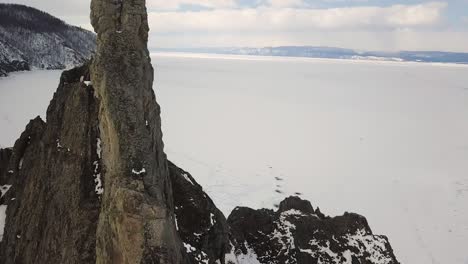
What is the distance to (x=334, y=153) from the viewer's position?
3897 cm

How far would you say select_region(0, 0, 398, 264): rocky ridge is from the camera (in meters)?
7.57

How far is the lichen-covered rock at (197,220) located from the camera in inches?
449

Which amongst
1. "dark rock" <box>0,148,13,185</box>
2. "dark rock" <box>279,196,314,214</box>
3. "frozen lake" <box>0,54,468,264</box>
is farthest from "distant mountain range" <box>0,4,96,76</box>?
"dark rock" <box>279,196,314,214</box>

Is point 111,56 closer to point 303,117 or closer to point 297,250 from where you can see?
point 297,250

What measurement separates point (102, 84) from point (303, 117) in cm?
4893

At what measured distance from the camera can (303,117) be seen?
5584 centimetres

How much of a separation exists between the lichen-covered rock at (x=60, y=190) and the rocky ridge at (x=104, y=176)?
21mm

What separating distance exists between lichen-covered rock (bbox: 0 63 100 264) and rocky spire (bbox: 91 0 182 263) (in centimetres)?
56

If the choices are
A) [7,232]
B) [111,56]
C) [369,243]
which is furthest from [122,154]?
[369,243]

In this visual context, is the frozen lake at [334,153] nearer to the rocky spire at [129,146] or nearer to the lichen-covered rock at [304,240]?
the lichen-covered rock at [304,240]

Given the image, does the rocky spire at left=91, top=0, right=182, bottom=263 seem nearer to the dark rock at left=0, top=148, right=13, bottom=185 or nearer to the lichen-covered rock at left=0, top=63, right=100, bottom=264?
the lichen-covered rock at left=0, top=63, right=100, bottom=264

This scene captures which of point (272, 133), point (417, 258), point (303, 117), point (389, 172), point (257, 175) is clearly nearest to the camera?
point (417, 258)

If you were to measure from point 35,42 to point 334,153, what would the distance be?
112696 mm

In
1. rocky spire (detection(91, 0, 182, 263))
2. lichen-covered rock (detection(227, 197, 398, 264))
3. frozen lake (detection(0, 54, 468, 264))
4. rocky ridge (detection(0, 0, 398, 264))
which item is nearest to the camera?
rocky spire (detection(91, 0, 182, 263))
